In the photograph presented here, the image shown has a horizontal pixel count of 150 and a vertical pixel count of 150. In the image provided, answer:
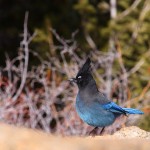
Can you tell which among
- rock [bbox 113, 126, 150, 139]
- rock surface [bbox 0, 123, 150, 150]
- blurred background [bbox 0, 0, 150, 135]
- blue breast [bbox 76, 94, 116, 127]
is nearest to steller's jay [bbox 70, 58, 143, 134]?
blue breast [bbox 76, 94, 116, 127]

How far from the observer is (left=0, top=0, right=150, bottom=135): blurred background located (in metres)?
9.45

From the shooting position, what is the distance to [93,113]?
494 cm

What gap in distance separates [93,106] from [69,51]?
4.57 metres

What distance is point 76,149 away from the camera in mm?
2375

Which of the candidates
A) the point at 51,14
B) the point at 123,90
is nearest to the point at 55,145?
the point at 123,90

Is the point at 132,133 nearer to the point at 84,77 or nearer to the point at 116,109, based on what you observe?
the point at 116,109

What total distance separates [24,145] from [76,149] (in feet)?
0.75

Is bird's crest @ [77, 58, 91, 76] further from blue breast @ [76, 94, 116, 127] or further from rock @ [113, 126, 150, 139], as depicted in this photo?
rock @ [113, 126, 150, 139]

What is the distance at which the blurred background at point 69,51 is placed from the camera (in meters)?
9.45

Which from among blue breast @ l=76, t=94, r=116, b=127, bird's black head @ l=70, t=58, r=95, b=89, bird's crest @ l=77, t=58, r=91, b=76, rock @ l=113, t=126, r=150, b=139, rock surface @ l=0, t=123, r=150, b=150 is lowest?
rock @ l=113, t=126, r=150, b=139

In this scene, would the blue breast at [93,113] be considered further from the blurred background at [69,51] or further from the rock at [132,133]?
the blurred background at [69,51]

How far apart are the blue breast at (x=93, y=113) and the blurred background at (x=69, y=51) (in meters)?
3.46

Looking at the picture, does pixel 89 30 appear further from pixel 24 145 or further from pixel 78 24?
pixel 24 145

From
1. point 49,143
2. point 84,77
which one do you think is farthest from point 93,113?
point 49,143
